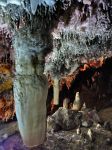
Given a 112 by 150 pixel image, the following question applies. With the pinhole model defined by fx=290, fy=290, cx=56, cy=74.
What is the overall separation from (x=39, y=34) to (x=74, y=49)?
98 cm

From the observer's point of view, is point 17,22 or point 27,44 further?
point 27,44

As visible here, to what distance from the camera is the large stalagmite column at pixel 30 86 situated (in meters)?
2.67

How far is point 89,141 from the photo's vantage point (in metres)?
5.96

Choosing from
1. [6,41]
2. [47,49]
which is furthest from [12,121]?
[47,49]

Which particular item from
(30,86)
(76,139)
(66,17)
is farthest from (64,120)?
(66,17)

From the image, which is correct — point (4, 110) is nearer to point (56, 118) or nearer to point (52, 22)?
point (56, 118)

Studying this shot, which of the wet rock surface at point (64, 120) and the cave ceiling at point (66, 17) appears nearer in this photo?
the cave ceiling at point (66, 17)

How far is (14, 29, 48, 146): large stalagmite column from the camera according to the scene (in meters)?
2.67

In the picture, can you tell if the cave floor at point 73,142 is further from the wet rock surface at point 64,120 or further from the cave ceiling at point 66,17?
the cave ceiling at point 66,17

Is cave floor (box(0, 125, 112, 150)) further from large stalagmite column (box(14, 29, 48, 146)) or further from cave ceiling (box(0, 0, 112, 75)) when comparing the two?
cave ceiling (box(0, 0, 112, 75))

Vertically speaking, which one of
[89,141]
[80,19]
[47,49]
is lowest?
[89,141]

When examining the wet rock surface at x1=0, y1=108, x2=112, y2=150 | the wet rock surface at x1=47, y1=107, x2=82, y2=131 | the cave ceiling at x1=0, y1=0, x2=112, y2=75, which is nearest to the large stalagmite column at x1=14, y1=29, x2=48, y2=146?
the cave ceiling at x1=0, y1=0, x2=112, y2=75

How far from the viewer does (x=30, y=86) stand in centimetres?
278

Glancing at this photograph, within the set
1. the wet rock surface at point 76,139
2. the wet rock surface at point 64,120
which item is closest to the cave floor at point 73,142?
the wet rock surface at point 76,139
